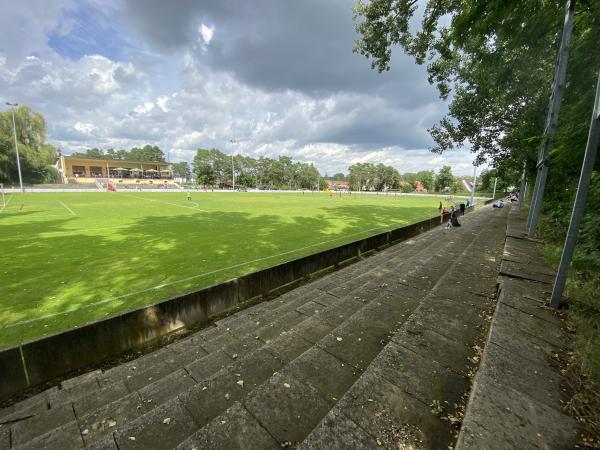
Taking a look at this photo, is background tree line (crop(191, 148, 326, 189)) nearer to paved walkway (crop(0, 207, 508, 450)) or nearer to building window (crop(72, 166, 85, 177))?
building window (crop(72, 166, 85, 177))

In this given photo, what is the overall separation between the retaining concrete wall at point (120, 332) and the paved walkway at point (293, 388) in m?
0.44

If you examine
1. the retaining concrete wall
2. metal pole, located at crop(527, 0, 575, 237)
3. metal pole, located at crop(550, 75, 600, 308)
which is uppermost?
metal pole, located at crop(527, 0, 575, 237)

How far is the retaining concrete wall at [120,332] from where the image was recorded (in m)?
3.52

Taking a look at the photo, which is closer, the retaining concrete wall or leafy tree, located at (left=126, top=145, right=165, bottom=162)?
Answer: the retaining concrete wall

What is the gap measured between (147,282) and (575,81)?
581 inches

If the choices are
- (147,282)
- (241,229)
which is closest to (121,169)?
(241,229)

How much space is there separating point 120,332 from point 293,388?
138 inches

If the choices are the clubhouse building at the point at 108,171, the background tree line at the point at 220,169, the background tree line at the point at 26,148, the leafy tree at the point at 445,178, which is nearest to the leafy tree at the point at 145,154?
the background tree line at the point at 220,169

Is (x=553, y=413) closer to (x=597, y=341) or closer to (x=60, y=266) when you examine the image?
(x=597, y=341)

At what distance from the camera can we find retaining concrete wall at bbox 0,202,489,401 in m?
3.52

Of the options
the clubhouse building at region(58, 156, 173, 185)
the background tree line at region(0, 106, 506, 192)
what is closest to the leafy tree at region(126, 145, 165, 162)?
the background tree line at region(0, 106, 506, 192)

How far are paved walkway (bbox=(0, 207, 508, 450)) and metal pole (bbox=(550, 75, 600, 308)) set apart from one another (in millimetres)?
916

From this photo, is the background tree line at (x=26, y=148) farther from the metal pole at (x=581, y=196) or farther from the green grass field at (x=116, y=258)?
the metal pole at (x=581, y=196)

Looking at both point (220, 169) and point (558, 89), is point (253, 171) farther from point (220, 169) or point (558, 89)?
point (558, 89)
